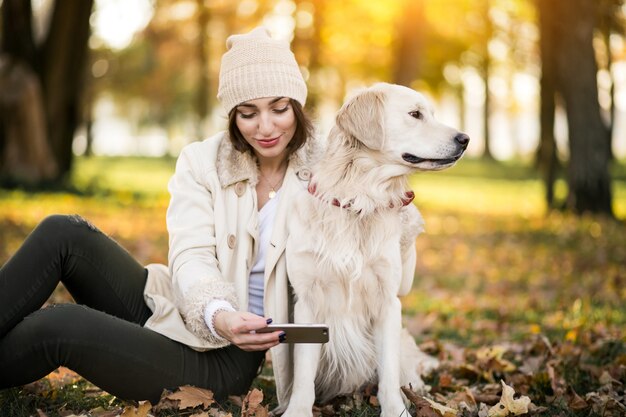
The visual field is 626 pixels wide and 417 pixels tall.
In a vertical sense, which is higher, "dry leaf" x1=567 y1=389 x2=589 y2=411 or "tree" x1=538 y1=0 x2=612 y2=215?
"tree" x1=538 y1=0 x2=612 y2=215

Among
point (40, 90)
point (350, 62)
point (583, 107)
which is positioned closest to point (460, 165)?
point (350, 62)

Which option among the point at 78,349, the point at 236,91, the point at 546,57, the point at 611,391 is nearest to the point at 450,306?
the point at 611,391

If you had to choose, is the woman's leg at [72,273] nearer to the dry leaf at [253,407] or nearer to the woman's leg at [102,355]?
the woman's leg at [102,355]

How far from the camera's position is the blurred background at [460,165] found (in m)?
6.19

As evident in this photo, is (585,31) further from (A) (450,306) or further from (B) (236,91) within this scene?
(B) (236,91)

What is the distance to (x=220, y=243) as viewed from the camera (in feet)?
10.1

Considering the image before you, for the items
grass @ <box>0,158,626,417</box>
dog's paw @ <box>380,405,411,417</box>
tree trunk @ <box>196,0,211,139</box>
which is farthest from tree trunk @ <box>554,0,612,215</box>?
tree trunk @ <box>196,0,211,139</box>

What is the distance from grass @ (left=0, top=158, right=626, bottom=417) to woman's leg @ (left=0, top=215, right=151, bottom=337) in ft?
1.46

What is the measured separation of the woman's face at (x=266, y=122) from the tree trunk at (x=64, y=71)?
9.81 metres

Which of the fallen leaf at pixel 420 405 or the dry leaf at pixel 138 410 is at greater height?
the dry leaf at pixel 138 410

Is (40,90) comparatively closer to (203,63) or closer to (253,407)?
(253,407)

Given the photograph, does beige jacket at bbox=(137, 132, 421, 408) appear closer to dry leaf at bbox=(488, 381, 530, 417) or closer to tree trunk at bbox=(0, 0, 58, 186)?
dry leaf at bbox=(488, 381, 530, 417)

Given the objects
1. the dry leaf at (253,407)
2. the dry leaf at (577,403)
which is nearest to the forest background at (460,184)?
the dry leaf at (577,403)

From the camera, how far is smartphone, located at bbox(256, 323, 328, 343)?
259 centimetres
